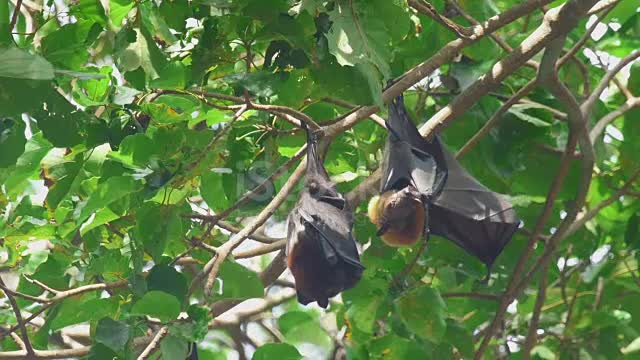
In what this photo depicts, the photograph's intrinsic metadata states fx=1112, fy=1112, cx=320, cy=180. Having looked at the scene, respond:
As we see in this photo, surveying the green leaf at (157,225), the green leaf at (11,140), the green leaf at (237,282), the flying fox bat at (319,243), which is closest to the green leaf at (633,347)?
the flying fox bat at (319,243)

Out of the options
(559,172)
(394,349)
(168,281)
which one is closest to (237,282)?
(168,281)

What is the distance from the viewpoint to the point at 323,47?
4113 millimetres

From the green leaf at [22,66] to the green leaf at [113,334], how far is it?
1.02m

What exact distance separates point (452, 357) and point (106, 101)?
2478 mm

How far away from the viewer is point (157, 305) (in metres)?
3.94

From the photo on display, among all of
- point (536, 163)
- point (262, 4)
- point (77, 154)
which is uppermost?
point (262, 4)

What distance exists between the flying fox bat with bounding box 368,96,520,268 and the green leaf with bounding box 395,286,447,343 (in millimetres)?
Result: 264

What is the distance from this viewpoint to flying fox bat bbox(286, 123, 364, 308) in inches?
182

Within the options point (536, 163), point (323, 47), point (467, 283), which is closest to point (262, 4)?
point (323, 47)

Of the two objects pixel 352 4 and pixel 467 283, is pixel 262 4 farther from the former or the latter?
pixel 467 283

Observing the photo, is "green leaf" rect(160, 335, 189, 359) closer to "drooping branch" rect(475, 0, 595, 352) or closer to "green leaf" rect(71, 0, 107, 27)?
"green leaf" rect(71, 0, 107, 27)

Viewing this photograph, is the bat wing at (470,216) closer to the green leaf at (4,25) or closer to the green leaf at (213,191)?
the green leaf at (213,191)

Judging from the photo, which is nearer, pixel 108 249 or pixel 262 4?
pixel 262 4

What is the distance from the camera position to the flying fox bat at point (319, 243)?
182 inches
